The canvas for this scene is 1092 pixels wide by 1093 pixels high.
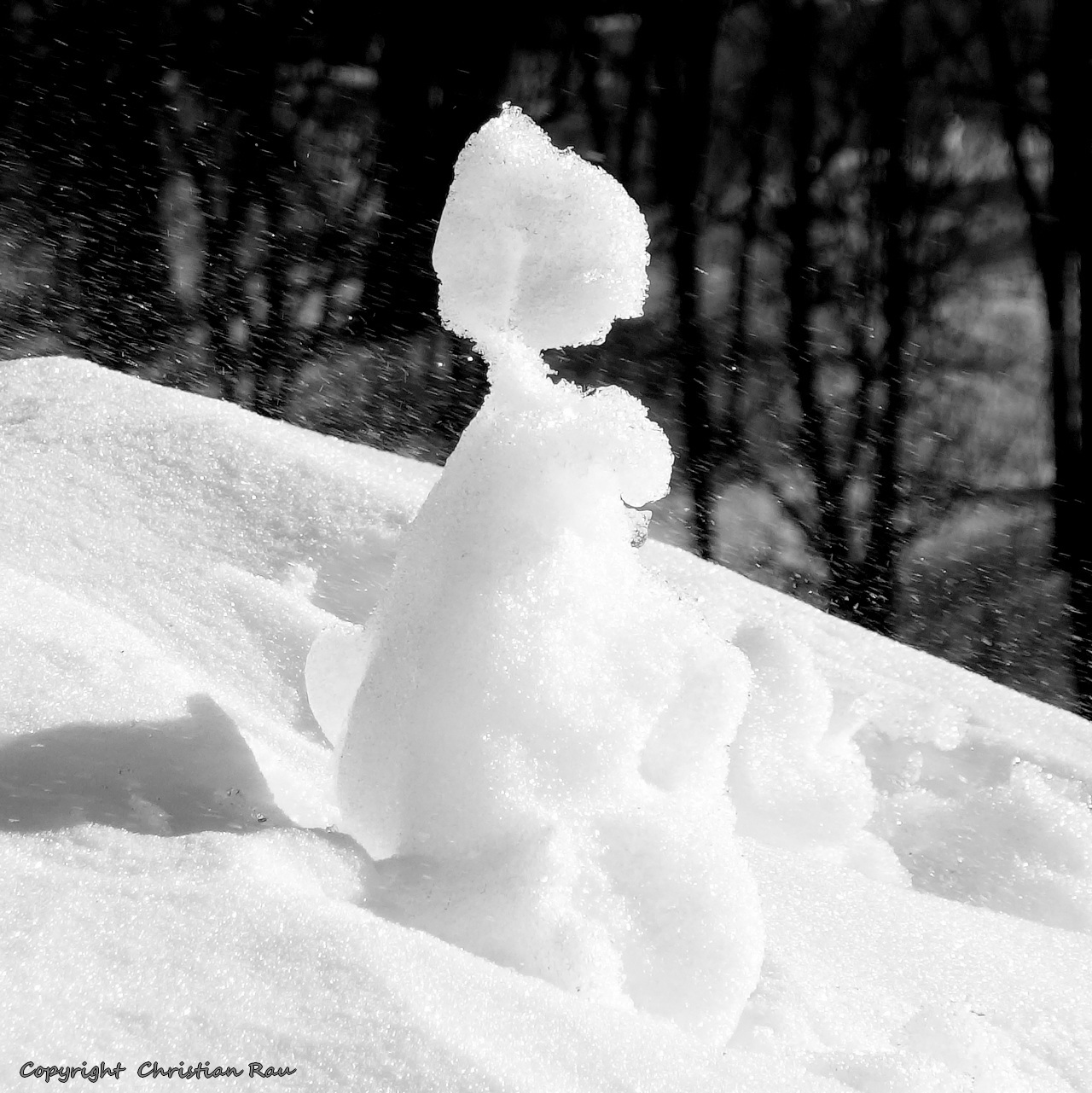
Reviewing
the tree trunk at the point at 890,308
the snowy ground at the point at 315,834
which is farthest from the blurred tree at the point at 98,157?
the snowy ground at the point at 315,834

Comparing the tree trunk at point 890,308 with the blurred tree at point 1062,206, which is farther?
the tree trunk at point 890,308

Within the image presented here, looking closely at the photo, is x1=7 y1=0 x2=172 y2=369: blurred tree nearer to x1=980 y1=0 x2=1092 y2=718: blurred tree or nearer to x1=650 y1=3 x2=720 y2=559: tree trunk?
x1=650 y1=3 x2=720 y2=559: tree trunk

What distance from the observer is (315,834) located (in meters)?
0.74

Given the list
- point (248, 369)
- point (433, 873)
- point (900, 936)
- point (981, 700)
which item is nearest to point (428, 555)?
point (433, 873)

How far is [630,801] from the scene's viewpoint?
30.7 inches

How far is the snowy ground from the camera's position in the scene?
547mm

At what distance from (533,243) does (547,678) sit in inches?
12.6

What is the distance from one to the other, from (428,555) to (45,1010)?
0.39m

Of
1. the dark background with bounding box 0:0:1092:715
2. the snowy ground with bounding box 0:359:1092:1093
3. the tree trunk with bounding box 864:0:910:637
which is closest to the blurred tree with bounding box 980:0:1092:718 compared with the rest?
the dark background with bounding box 0:0:1092:715

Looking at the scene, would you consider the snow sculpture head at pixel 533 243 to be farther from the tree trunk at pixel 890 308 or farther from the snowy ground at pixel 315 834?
the tree trunk at pixel 890 308

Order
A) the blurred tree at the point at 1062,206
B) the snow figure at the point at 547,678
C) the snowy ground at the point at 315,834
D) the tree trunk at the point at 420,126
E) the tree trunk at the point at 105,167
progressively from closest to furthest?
the snowy ground at the point at 315,834 → the snow figure at the point at 547,678 → the blurred tree at the point at 1062,206 → the tree trunk at the point at 420,126 → the tree trunk at the point at 105,167

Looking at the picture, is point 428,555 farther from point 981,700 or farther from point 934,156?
point 934,156

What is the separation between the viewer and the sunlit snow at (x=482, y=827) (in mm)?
557

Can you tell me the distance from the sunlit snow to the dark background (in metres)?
4.60
